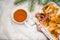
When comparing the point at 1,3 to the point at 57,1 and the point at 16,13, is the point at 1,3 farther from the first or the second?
the point at 57,1

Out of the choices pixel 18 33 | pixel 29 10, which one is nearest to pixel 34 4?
pixel 29 10

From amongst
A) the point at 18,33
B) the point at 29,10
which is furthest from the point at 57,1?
the point at 18,33

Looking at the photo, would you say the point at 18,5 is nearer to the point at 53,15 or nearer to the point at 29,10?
the point at 29,10

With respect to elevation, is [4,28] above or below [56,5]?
below

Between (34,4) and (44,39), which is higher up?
(34,4)

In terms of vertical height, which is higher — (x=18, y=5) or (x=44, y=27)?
(x=18, y=5)

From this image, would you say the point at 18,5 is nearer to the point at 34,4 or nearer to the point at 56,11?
the point at 34,4

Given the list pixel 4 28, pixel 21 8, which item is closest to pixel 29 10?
pixel 21 8
